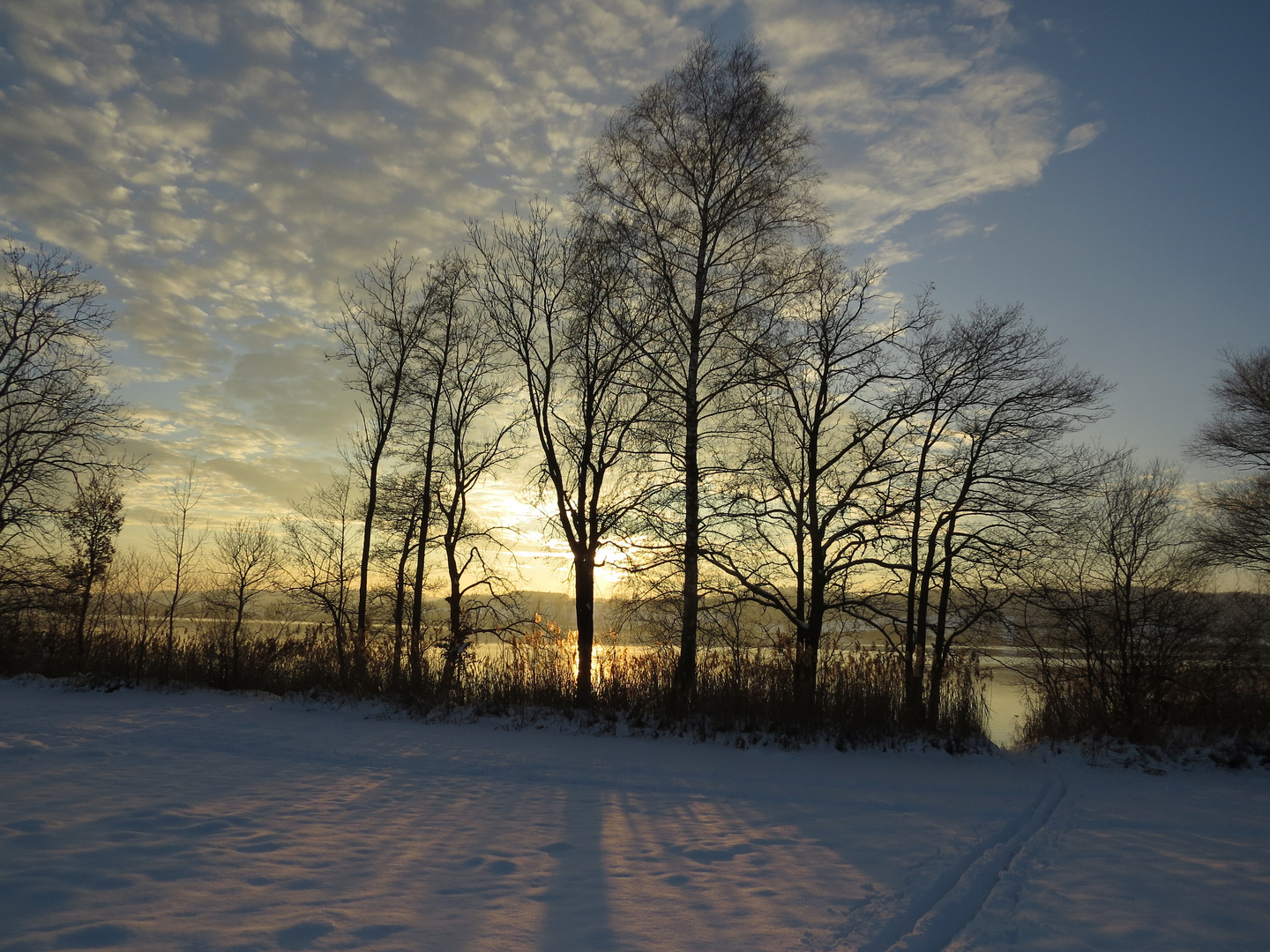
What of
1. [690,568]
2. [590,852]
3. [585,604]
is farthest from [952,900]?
[585,604]

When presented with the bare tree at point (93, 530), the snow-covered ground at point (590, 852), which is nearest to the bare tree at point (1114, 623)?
the snow-covered ground at point (590, 852)

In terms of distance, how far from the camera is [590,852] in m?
6.17

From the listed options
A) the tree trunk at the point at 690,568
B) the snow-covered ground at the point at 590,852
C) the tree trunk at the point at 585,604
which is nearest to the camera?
the snow-covered ground at the point at 590,852

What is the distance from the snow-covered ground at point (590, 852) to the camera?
14.4 feet

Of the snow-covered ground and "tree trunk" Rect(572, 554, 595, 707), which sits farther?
"tree trunk" Rect(572, 554, 595, 707)

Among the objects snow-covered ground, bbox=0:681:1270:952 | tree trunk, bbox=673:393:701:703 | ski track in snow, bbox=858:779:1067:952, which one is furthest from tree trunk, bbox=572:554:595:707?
ski track in snow, bbox=858:779:1067:952

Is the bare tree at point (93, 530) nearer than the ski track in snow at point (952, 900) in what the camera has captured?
No

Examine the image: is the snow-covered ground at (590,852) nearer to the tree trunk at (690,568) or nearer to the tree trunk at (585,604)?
the tree trunk at (690,568)

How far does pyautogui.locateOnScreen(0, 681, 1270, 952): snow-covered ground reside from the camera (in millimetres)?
4379

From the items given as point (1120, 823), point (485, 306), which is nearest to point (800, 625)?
point (1120, 823)

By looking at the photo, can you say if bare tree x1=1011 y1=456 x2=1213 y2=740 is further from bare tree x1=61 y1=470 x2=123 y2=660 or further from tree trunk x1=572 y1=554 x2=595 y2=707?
bare tree x1=61 y1=470 x2=123 y2=660

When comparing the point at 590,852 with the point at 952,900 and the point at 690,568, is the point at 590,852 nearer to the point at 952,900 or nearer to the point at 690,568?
the point at 952,900

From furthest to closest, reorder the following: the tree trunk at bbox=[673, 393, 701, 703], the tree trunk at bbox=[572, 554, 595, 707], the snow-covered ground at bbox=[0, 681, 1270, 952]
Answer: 1. the tree trunk at bbox=[572, 554, 595, 707]
2. the tree trunk at bbox=[673, 393, 701, 703]
3. the snow-covered ground at bbox=[0, 681, 1270, 952]

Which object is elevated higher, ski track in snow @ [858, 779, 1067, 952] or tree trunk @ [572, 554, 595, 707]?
tree trunk @ [572, 554, 595, 707]
